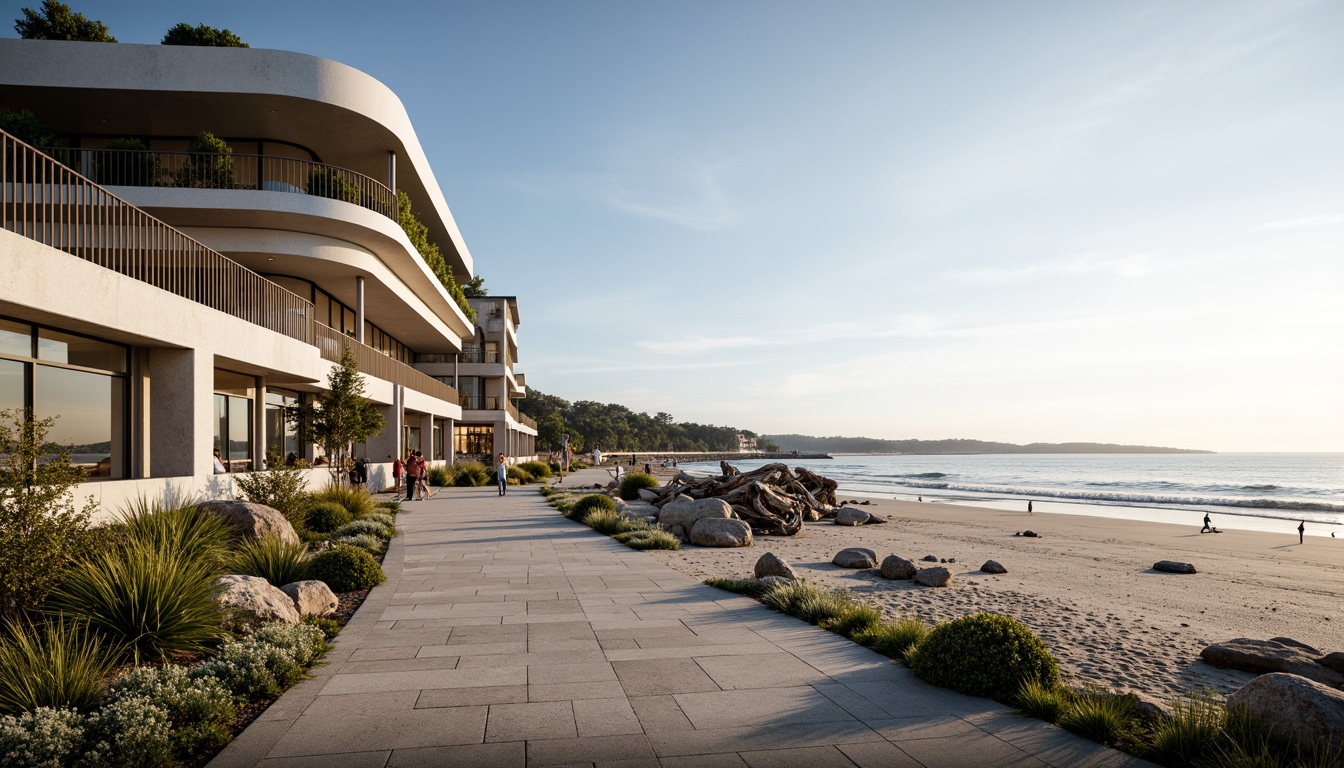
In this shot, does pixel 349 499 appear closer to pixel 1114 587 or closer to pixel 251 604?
pixel 251 604

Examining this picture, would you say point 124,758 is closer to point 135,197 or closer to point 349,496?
point 349,496

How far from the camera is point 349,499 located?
1823 cm

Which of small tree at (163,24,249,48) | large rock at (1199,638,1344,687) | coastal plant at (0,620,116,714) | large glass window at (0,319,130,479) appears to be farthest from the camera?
small tree at (163,24,249,48)

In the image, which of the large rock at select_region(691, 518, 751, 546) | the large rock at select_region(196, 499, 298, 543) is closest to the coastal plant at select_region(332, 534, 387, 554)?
the large rock at select_region(196, 499, 298, 543)

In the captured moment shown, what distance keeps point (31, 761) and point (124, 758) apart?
43 centimetres

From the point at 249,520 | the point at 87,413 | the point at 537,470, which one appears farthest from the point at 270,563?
the point at 537,470

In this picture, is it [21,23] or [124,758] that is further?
[21,23]

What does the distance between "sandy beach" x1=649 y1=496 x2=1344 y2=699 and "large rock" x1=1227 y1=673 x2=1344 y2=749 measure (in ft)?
5.55

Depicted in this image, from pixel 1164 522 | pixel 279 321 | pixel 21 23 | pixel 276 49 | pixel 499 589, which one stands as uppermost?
pixel 21 23

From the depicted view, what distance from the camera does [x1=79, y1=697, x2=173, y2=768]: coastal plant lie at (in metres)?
4.22

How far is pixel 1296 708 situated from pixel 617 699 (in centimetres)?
409

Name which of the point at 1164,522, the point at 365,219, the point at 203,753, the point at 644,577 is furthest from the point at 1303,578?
the point at 365,219

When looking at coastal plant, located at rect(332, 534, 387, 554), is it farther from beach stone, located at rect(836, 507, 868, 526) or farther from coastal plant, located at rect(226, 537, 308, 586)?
beach stone, located at rect(836, 507, 868, 526)

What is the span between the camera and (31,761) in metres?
4.09
